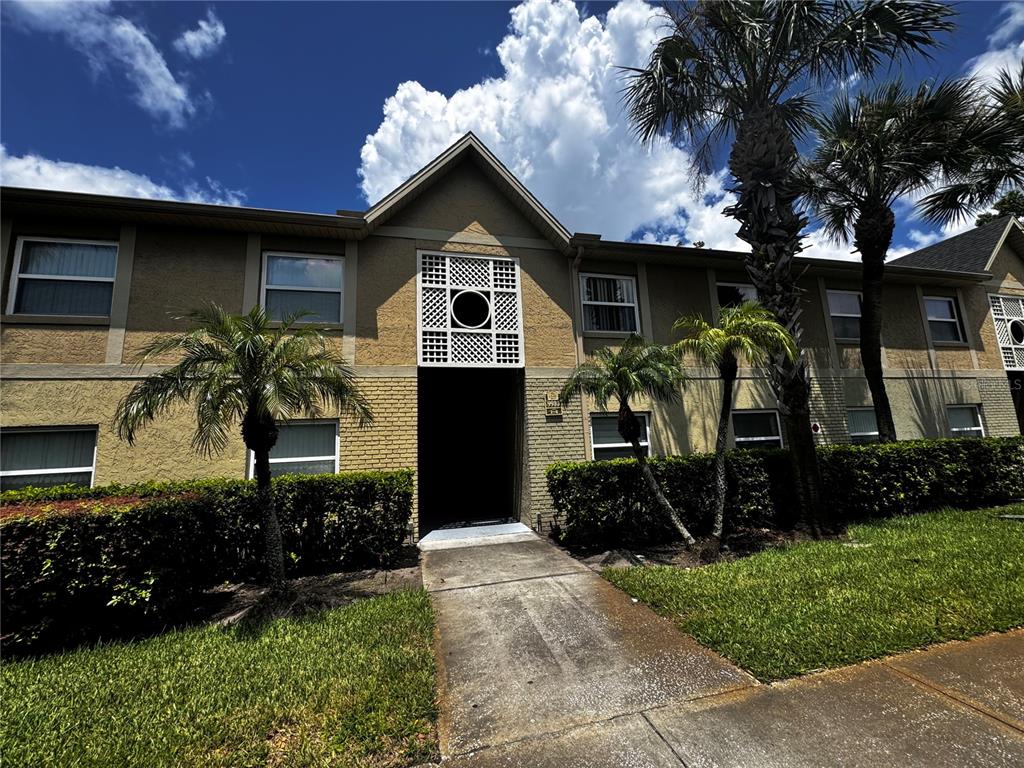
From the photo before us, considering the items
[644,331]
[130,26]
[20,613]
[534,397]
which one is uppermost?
[130,26]

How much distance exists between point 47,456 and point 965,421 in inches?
941

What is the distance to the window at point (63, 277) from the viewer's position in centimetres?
804

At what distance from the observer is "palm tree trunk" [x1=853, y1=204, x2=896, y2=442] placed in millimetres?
11227

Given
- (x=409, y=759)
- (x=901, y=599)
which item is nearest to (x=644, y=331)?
(x=901, y=599)

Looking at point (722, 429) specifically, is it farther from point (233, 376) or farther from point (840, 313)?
point (840, 313)

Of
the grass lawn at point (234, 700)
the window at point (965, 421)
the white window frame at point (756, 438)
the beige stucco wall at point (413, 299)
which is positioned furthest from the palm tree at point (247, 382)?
the window at point (965, 421)

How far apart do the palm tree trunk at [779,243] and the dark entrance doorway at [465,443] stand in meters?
6.30

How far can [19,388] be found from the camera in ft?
24.9

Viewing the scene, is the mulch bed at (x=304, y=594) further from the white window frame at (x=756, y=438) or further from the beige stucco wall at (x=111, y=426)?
the white window frame at (x=756, y=438)

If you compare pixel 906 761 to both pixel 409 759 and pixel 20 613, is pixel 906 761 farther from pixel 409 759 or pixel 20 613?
pixel 20 613

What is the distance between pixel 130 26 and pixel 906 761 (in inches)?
497

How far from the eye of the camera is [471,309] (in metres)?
10.5

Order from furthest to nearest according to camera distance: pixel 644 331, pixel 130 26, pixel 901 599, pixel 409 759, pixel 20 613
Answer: pixel 644 331 < pixel 130 26 < pixel 901 599 < pixel 20 613 < pixel 409 759

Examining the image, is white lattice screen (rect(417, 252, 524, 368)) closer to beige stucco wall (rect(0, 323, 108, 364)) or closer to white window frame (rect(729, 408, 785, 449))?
beige stucco wall (rect(0, 323, 108, 364))
